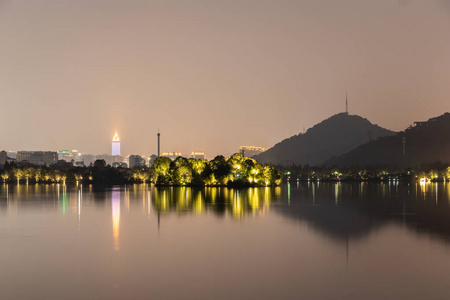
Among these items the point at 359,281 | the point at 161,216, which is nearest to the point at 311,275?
the point at 359,281

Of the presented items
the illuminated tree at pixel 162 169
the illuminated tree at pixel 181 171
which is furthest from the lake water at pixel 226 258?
the illuminated tree at pixel 162 169

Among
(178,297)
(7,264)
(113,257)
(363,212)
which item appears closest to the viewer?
(178,297)

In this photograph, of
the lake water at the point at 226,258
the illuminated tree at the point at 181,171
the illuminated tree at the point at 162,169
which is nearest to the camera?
the lake water at the point at 226,258

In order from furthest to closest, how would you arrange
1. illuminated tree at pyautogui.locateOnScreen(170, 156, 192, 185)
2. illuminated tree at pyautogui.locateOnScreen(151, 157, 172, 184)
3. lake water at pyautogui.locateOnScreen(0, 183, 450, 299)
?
illuminated tree at pyautogui.locateOnScreen(151, 157, 172, 184) < illuminated tree at pyautogui.locateOnScreen(170, 156, 192, 185) < lake water at pyautogui.locateOnScreen(0, 183, 450, 299)

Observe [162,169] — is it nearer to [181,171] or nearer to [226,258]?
[181,171]

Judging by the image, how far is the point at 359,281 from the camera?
2452 cm

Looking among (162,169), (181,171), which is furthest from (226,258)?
(162,169)

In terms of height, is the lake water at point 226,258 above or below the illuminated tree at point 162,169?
below

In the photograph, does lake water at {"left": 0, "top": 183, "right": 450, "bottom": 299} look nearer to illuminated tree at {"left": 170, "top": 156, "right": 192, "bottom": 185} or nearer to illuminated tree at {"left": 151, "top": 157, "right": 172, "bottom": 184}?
illuminated tree at {"left": 170, "top": 156, "right": 192, "bottom": 185}

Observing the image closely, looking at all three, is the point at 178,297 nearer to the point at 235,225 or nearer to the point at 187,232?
the point at 187,232

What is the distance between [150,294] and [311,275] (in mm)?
7497

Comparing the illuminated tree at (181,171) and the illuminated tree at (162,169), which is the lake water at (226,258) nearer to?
the illuminated tree at (181,171)

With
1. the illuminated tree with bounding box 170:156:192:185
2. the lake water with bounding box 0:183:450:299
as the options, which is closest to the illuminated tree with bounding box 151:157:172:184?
the illuminated tree with bounding box 170:156:192:185

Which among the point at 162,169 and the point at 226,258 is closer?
the point at 226,258
